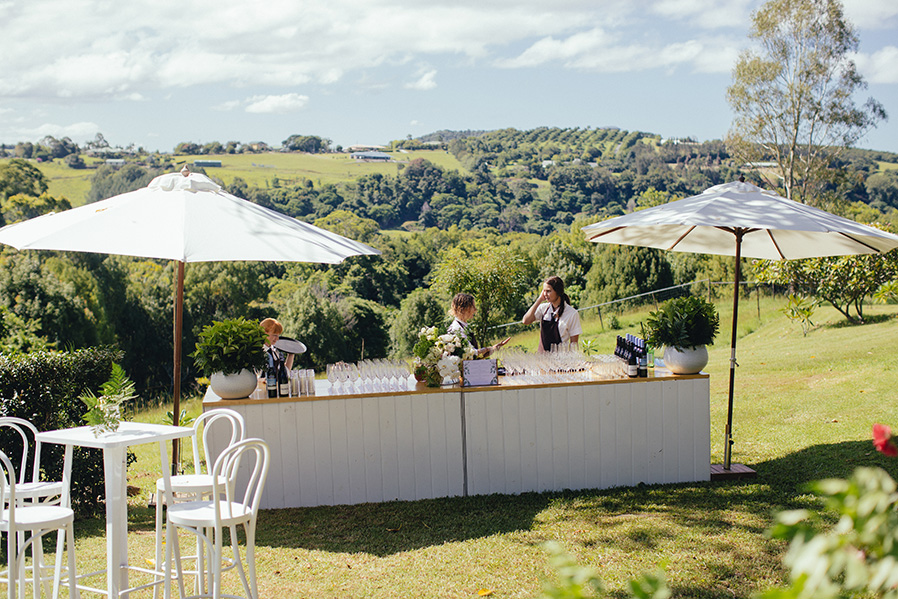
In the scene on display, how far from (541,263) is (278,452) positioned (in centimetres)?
4437

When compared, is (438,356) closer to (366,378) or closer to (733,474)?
(366,378)

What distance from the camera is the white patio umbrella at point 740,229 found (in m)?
5.21

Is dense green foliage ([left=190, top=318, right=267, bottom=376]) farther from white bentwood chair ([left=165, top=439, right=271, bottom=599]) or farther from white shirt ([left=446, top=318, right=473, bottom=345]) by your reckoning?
white bentwood chair ([left=165, top=439, right=271, bottom=599])

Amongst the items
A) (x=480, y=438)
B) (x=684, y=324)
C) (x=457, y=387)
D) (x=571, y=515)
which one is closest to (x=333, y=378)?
(x=457, y=387)

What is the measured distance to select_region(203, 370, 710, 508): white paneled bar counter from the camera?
5.38 metres

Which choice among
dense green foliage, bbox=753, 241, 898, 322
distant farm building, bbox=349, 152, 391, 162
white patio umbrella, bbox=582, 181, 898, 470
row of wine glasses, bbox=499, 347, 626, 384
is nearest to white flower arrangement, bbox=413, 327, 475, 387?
row of wine glasses, bbox=499, 347, 626, 384

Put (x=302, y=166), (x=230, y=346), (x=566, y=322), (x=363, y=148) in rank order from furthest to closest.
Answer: (x=363, y=148), (x=302, y=166), (x=566, y=322), (x=230, y=346)

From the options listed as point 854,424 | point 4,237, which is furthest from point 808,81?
point 4,237

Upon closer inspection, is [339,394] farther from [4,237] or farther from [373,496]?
[4,237]

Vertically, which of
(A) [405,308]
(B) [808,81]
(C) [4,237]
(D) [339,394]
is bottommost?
(A) [405,308]

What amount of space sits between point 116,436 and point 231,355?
63.7 inches

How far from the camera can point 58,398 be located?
17.6ft

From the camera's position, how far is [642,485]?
18.5ft

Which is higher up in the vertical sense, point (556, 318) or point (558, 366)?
point (556, 318)
